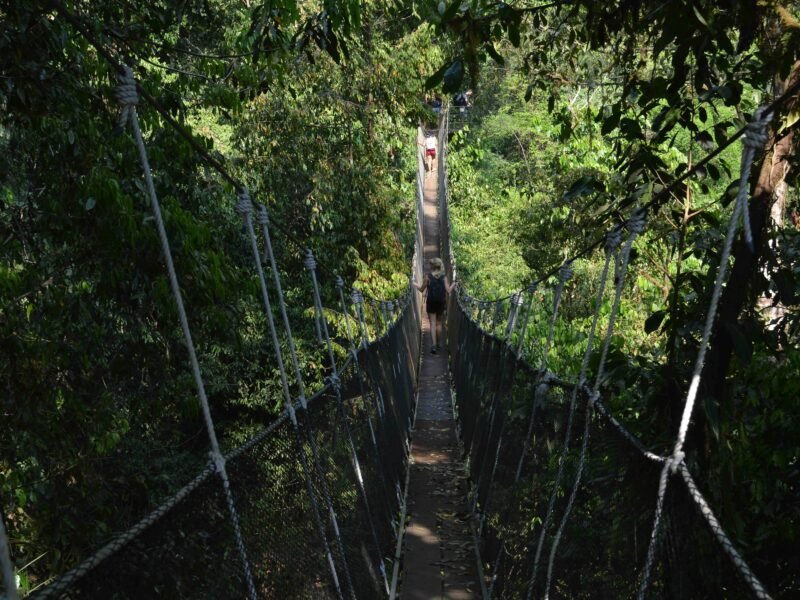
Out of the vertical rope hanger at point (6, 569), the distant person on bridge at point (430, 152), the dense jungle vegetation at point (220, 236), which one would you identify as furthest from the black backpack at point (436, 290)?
the distant person on bridge at point (430, 152)

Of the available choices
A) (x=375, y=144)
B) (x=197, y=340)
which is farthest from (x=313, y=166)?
(x=197, y=340)

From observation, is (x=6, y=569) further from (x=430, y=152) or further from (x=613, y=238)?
(x=430, y=152)

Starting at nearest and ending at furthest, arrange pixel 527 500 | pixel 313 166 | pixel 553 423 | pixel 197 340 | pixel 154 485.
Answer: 1. pixel 553 423
2. pixel 527 500
3. pixel 197 340
4. pixel 154 485
5. pixel 313 166

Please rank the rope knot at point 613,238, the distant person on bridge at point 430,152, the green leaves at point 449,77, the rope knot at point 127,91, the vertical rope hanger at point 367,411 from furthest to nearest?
the distant person on bridge at point 430,152, the vertical rope hanger at point 367,411, the rope knot at point 613,238, the green leaves at point 449,77, the rope knot at point 127,91

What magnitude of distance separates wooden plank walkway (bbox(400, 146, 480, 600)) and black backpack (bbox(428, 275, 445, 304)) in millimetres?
882

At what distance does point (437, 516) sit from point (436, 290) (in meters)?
3.43

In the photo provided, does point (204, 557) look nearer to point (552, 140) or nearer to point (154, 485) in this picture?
point (154, 485)

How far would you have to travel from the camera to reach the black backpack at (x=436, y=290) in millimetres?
7852

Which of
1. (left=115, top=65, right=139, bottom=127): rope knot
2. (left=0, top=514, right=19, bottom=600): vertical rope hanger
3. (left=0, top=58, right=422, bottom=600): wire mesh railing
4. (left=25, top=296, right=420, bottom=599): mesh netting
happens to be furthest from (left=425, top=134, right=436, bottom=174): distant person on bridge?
(left=0, top=514, right=19, bottom=600): vertical rope hanger

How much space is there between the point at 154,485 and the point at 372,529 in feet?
6.42

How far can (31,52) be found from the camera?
2.68 metres

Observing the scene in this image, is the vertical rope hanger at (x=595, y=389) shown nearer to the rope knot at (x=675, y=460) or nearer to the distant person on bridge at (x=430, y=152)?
the rope knot at (x=675, y=460)

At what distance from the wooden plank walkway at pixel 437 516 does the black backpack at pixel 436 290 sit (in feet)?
2.89

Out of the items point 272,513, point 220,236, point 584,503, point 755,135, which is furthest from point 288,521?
point 220,236
